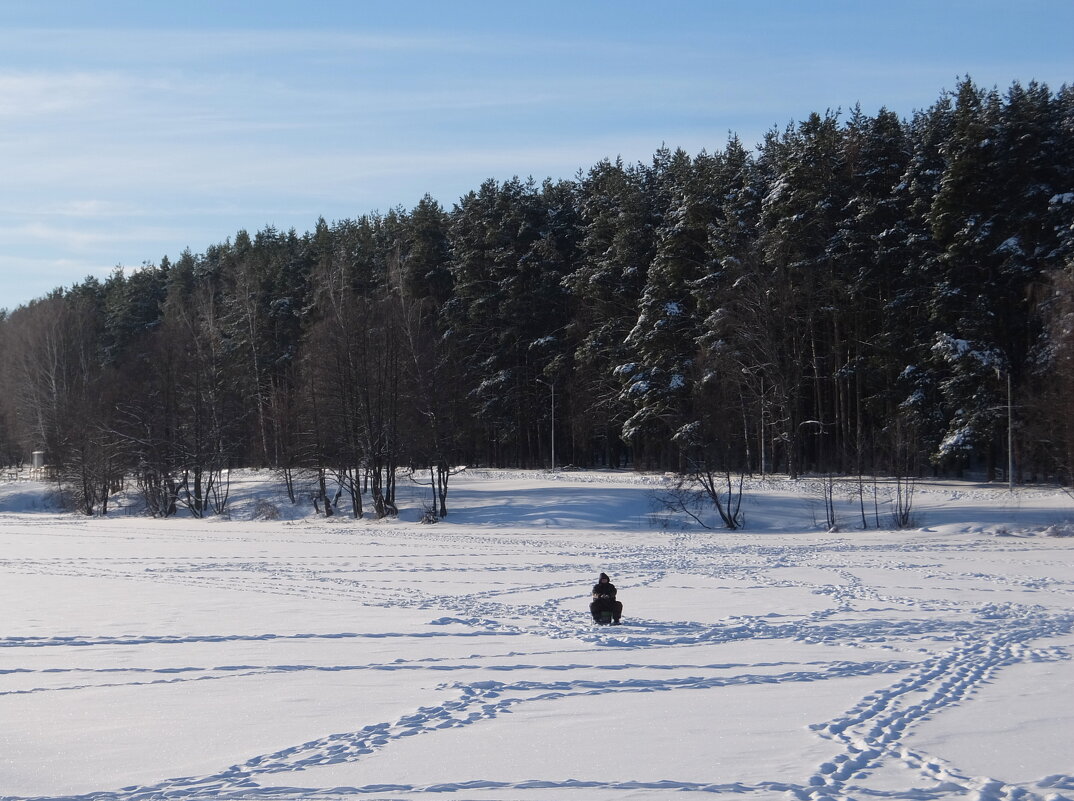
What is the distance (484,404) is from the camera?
2379 inches

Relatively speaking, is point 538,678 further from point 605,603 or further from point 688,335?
point 688,335

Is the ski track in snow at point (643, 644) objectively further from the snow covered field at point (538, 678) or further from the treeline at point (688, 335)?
the treeline at point (688, 335)

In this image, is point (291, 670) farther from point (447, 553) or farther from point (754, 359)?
point (754, 359)

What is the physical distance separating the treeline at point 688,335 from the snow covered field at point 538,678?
16.6 meters

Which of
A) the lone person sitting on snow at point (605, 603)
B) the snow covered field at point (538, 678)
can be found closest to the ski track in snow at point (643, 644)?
the snow covered field at point (538, 678)

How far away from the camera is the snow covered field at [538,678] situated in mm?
7840

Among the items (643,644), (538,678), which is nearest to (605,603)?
(643,644)

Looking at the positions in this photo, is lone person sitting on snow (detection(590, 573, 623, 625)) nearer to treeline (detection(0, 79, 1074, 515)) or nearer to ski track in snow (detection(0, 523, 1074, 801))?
ski track in snow (detection(0, 523, 1074, 801))

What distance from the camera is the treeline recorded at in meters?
41.8

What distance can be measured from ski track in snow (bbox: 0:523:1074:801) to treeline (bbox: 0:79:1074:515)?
50.1ft

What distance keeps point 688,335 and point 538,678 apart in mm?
40906

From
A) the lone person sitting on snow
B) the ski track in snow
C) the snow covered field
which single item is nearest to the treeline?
the ski track in snow

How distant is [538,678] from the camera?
1158 centimetres

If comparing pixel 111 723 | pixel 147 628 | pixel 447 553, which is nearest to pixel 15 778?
pixel 111 723
